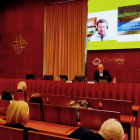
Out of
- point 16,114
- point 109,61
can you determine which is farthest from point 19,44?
point 16,114

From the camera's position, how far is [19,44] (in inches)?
338

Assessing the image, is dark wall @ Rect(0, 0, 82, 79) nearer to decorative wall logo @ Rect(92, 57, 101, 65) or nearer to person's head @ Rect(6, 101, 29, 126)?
decorative wall logo @ Rect(92, 57, 101, 65)

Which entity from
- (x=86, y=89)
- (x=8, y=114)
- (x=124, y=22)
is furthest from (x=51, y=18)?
(x=8, y=114)

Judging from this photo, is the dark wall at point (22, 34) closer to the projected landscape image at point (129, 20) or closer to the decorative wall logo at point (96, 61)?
the decorative wall logo at point (96, 61)

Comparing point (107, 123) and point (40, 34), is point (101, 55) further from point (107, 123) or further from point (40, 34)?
point (107, 123)

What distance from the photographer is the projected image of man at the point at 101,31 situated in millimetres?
6543

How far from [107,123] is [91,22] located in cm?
590

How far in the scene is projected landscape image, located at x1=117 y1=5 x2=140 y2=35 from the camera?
594cm

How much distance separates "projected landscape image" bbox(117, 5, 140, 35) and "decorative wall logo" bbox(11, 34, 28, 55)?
449 cm

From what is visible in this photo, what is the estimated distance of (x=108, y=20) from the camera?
254 inches

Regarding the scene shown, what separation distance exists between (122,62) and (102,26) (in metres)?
1.55

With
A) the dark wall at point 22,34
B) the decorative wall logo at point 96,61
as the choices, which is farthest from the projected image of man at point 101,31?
the dark wall at point 22,34

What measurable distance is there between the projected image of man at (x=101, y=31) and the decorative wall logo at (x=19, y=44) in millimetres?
3562

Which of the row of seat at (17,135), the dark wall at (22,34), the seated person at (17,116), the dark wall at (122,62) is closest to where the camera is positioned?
the row of seat at (17,135)
